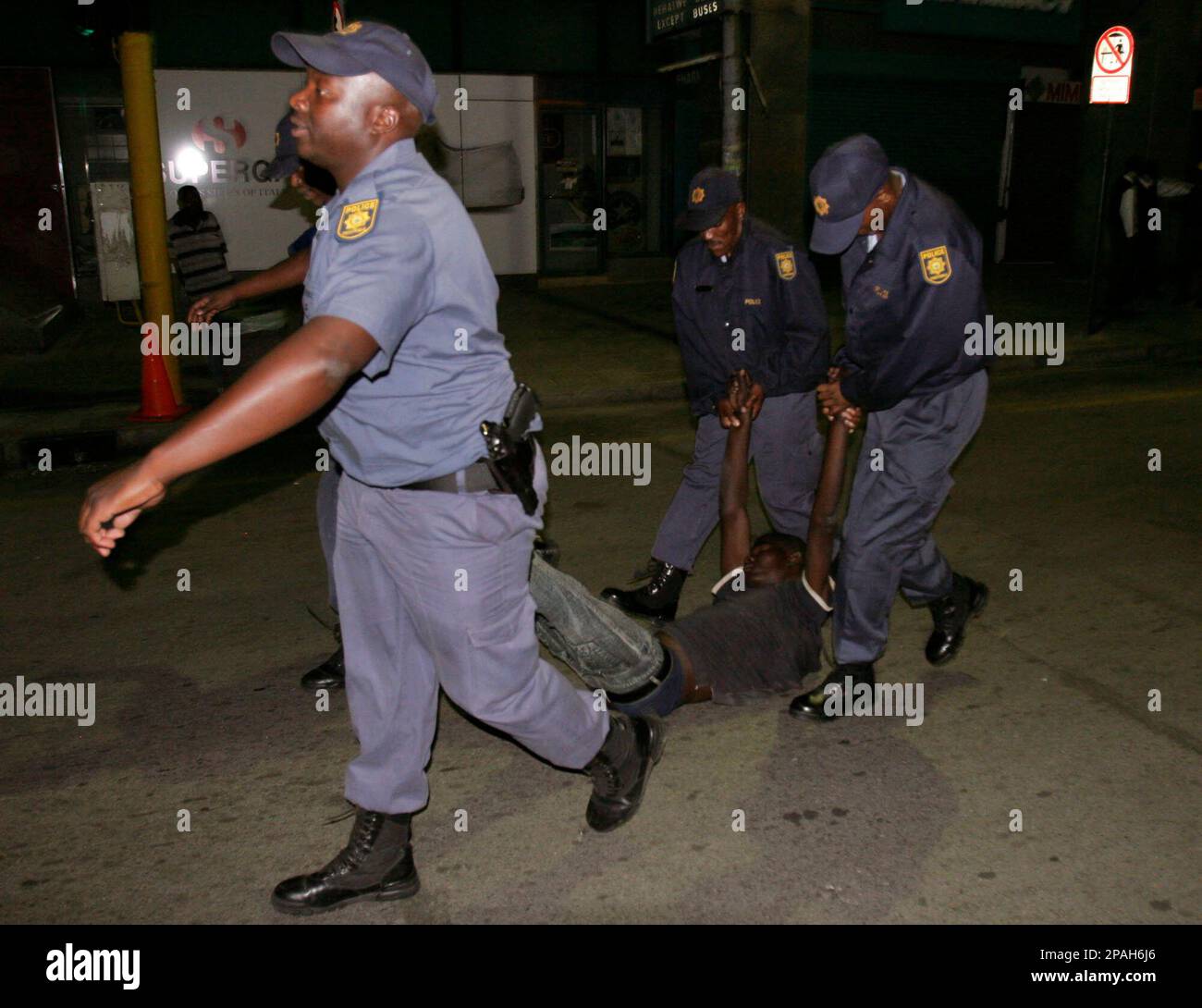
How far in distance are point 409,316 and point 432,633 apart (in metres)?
0.79

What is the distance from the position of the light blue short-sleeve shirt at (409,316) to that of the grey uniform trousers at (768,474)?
199 centimetres

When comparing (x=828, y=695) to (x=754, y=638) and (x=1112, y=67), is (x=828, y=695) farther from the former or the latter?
(x=1112, y=67)

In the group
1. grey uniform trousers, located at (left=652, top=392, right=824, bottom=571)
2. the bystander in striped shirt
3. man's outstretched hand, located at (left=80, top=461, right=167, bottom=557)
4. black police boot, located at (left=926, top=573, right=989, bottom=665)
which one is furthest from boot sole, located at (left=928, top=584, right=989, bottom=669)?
the bystander in striped shirt

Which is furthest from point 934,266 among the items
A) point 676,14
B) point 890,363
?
point 676,14

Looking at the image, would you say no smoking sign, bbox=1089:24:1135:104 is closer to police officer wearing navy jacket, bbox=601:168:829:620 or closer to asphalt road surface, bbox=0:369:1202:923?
asphalt road surface, bbox=0:369:1202:923

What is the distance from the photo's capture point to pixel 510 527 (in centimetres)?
279

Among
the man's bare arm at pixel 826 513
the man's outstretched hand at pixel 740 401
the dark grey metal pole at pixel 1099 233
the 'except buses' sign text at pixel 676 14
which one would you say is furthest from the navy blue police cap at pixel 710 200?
the dark grey metal pole at pixel 1099 233

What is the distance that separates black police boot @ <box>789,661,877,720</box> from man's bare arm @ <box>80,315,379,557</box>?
2284 millimetres

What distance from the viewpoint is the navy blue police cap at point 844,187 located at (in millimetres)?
3490

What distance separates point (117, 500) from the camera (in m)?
2.27

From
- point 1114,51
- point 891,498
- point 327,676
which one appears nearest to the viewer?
point 891,498

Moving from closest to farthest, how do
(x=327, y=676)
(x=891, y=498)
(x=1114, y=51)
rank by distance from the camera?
(x=891, y=498) < (x=327, y=676) < (x=1114, y=51)

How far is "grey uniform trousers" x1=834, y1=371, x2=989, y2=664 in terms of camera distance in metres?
3.84
